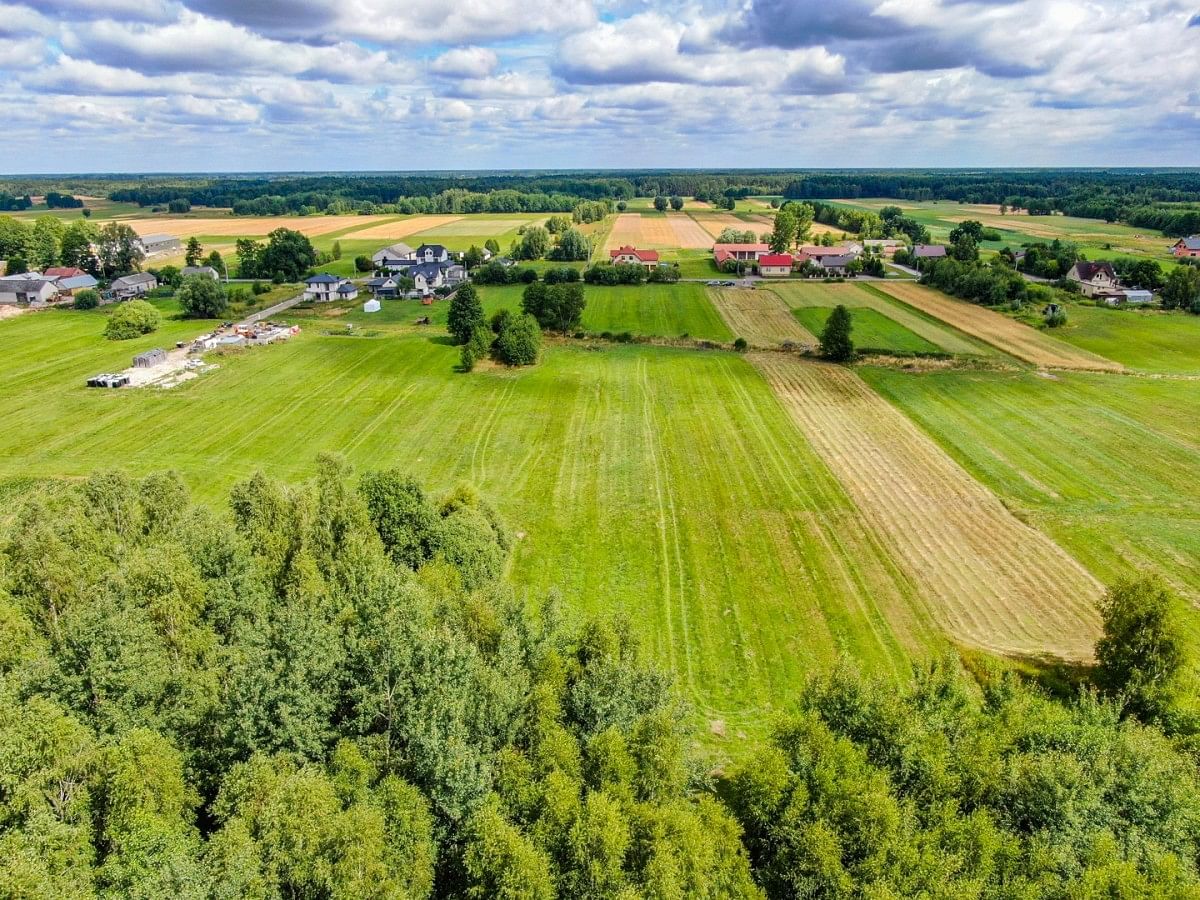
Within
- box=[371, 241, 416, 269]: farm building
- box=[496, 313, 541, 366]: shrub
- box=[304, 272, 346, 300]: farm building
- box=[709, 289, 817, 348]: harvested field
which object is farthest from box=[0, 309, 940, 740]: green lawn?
box=[371, 241, 416, 269]: farm building

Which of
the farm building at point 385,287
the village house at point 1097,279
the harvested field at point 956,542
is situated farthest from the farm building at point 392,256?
the village house at point 1097,279

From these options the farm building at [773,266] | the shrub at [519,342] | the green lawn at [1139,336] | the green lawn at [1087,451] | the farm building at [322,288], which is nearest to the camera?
the green lawn at [1087,451]

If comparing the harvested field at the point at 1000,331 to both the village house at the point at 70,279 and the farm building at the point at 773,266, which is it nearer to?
the farm building at the point at 773,266

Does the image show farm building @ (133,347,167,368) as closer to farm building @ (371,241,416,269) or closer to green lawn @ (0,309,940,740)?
green lawn @ (0,309,940,740)

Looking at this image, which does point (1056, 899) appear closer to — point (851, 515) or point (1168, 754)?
point (1168, 754)

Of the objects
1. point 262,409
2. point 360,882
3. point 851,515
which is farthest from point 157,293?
point 360,882

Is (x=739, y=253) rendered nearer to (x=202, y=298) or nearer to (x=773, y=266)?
(x=773, y=266)
